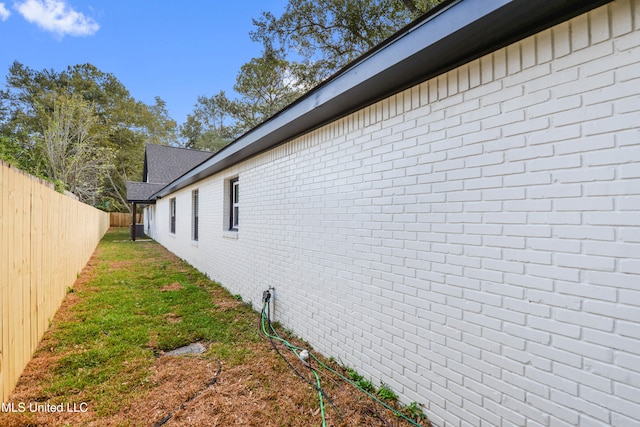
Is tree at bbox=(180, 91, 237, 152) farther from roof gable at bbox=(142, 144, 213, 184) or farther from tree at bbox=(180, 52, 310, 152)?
roof gable at bbox=(142, 144, 213, 184)

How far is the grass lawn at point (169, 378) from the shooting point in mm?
2387

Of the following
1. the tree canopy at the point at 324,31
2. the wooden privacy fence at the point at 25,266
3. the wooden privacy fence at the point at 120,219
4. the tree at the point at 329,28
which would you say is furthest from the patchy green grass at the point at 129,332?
the wooden privacy fence at the point at 120,219

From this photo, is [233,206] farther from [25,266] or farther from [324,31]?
[324,31]

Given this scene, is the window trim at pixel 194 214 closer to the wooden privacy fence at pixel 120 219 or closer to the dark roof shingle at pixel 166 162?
the dark roof shingle at pixel 166 162

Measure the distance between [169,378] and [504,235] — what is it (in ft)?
10.3

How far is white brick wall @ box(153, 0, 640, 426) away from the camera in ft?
4.84

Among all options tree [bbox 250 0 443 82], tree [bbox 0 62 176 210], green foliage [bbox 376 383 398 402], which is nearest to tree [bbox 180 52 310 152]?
tree [bbox 250 0 443 82]

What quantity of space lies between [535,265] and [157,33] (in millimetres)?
30412

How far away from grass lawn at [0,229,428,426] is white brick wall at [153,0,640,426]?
60 cm

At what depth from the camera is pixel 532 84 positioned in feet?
5.83

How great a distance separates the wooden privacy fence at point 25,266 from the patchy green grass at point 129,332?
32 centimetres

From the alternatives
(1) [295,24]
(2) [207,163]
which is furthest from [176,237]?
(1) [295,24]

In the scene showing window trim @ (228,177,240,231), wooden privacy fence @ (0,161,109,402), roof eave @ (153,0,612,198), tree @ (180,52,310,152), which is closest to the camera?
roof eave @ (153,0,612,198)

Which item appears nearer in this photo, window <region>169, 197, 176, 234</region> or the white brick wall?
the white brick wall
